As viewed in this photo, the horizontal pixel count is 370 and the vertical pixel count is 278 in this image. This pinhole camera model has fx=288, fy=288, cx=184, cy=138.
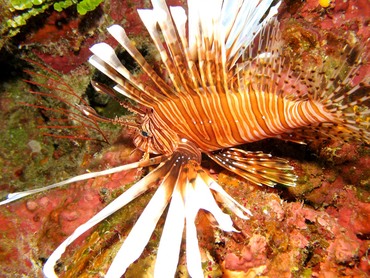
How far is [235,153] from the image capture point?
308 cm

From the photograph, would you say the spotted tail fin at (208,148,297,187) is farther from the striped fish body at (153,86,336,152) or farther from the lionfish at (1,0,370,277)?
the striped fish body at (153,86,336,152)

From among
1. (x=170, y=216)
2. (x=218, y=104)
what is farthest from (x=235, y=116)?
(x=170, y=216)

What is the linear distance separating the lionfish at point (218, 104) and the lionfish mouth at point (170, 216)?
0.01m

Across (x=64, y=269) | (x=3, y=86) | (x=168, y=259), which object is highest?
(x=3, y=86)

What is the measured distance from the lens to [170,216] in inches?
87.8

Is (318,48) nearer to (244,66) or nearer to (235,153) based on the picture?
(244,66)

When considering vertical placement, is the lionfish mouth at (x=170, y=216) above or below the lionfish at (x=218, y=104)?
below

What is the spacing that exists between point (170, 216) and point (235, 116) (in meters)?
1.16

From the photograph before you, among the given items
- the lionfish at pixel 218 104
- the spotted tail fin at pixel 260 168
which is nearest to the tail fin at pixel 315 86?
the lionfish at pixel 218 104

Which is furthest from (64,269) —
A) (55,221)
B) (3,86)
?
(3,86)

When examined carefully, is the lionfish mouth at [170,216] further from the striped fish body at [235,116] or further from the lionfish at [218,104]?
the striped fish body at [235,116]

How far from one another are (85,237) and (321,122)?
8.93ft

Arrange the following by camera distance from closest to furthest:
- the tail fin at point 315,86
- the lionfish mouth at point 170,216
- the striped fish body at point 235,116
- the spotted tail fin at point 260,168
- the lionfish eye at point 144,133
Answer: the lionfish mouth at point 170,216 → the tail fin at point 315,86 → the striped fish body at point 235,116 → the spotted tail fin at point 260,168 → the lionfish eye at point 144,133

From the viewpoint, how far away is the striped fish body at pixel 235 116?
8.51 feet
